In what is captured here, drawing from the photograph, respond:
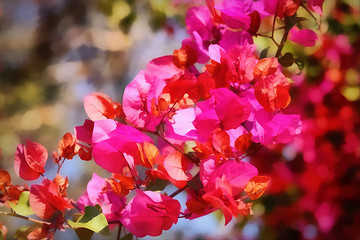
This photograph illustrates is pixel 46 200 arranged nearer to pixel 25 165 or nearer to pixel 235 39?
pixel 25 165

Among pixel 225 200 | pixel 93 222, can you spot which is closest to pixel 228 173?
pixel 225 200

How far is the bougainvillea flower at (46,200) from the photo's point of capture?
1.25ft

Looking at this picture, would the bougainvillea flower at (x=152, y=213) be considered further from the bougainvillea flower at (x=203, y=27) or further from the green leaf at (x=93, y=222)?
the bougainvillea flower at (x=203, y=27)

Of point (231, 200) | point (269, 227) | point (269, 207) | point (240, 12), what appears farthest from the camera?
point (269, 227)

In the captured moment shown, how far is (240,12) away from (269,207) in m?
1.43

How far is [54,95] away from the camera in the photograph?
284 centimetres

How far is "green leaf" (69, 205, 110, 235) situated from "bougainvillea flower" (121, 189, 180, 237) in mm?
27

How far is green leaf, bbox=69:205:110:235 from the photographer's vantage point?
1.23 ft

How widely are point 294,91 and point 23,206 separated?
0.78 m

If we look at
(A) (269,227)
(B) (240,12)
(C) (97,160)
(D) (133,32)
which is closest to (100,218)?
(C) (97,160)

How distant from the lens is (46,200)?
0.38 meters

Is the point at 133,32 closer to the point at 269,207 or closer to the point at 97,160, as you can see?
the point at 269,207

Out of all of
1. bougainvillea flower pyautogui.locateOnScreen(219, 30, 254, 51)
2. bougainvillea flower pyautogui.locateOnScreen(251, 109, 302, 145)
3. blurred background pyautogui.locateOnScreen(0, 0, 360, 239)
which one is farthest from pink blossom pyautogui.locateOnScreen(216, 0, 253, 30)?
blurred background pyautogui.locateOnScreen(0, 0, 360, 239)

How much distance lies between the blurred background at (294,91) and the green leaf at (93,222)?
61 centimetres
